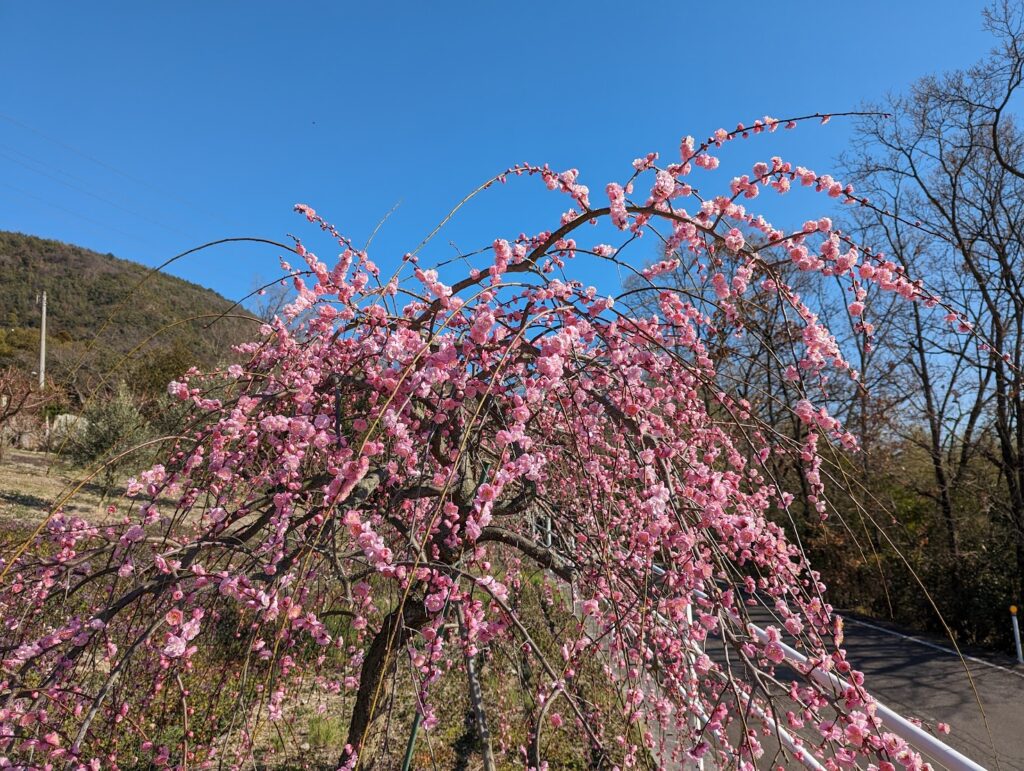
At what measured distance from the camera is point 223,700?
173 inches

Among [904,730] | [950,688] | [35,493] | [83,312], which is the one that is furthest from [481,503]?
[83,312]

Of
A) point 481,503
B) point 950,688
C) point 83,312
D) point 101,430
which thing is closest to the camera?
point 481,503

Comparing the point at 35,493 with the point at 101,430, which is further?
the point at 101,430

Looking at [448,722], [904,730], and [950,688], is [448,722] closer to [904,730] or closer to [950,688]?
[904,730]

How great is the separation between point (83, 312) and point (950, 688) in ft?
148

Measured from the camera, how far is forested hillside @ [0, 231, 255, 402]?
17797 mm

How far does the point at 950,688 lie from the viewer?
6.41 meters

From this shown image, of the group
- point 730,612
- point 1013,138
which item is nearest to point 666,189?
point 730,612

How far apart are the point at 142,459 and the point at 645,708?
11.5m

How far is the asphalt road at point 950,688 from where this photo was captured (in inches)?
194

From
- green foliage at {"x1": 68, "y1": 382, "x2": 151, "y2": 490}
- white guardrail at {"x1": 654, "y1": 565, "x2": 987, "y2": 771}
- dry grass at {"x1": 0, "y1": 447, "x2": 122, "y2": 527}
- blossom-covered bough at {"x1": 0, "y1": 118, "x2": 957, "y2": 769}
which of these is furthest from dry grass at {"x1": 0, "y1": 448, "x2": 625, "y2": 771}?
green foliage at {"x1": 68, "y1": 382, "x2": 151, "y2": 490}

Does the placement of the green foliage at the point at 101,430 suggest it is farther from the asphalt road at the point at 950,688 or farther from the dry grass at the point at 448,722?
the asphalt road at the point at 950,688

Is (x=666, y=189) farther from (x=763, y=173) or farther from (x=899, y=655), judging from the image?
(x=899, y=655)

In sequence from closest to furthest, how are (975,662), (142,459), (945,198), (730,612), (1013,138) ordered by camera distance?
(730,612)
(975,662)
(1013,138)
(945,198)
(142,459)
